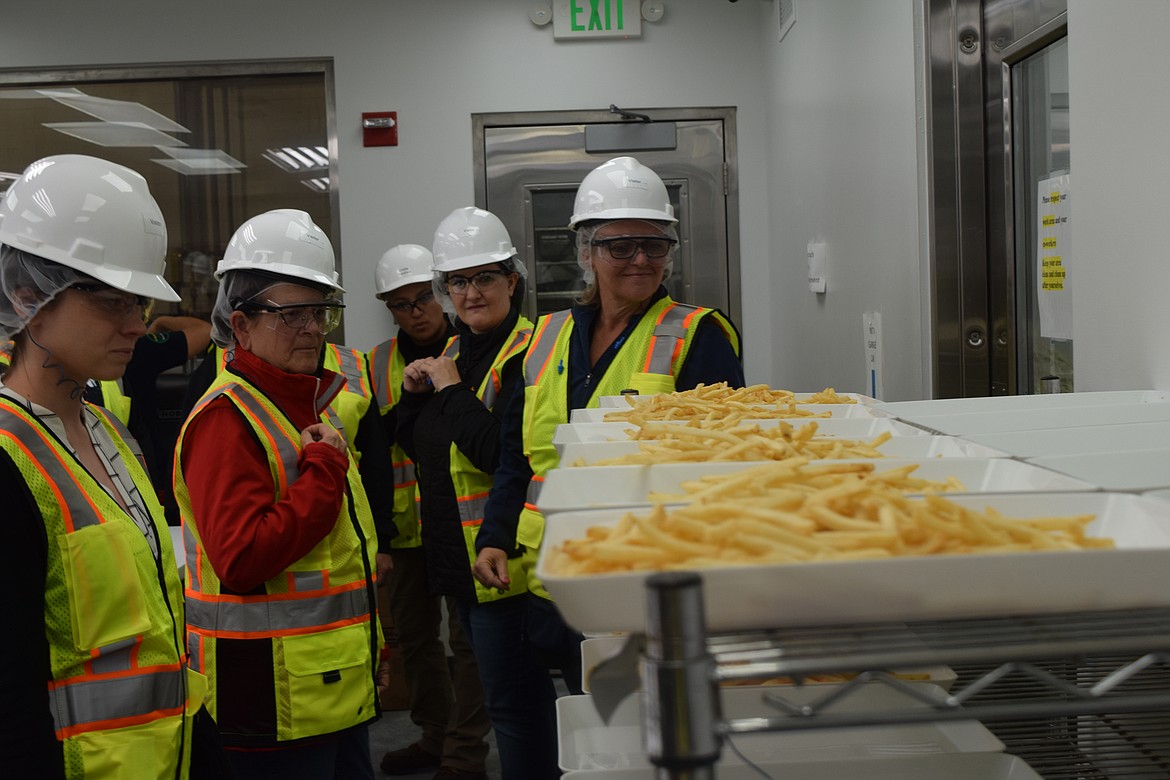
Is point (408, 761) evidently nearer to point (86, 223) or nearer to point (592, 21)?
point (86, 223)

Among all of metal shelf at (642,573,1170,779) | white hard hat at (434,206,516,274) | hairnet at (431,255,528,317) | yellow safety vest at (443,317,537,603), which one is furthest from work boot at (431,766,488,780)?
metal shelf at (642,573,1170,779)

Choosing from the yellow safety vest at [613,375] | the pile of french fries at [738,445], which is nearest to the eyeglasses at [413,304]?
the yellow safety vest at [613,375]

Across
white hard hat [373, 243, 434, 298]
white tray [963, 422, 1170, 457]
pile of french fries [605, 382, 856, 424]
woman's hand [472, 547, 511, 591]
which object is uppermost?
white hard hat [373, 243, 434, 298]

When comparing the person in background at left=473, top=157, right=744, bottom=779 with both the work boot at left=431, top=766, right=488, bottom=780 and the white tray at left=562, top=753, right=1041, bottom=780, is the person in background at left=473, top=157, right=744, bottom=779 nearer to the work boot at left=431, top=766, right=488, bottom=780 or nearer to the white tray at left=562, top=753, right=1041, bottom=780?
the work boot at left=431, top=766, right=488, bottom=780

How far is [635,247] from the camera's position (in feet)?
8.82

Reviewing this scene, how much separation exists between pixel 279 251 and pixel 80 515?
1.00 meters

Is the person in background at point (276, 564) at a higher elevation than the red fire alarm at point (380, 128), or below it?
below

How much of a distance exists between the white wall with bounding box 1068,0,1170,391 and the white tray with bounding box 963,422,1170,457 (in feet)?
1.36

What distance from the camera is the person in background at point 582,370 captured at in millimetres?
2564

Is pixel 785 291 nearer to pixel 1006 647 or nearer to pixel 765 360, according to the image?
pixel 765 360

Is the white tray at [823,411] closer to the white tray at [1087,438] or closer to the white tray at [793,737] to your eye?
the white tray at [1087,438]

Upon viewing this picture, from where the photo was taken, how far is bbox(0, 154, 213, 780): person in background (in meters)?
1.49

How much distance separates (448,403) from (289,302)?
752 mm

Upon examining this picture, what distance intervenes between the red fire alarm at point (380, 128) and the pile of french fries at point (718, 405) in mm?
3372
